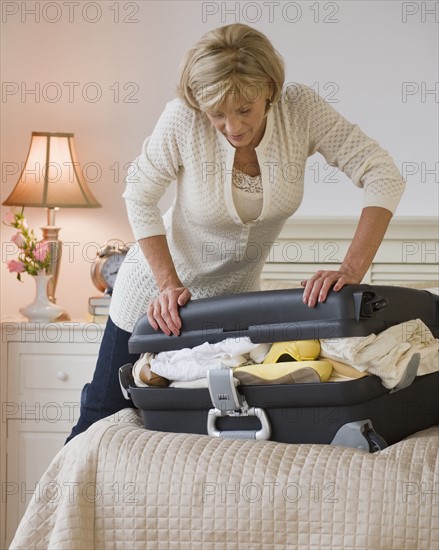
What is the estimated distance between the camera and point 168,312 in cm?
155

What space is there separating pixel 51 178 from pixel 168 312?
Answer: 1.55m

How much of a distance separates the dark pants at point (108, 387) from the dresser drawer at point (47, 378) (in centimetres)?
89

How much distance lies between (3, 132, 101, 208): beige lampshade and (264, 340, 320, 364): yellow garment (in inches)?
64.6

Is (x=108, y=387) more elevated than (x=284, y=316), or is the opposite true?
(x=284, y=316)

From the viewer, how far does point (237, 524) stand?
1.33 metres

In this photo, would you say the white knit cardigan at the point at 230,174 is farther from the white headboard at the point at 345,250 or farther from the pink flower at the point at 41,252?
the pink flower at the point at 41,252

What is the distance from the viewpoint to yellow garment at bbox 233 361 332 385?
1.39 meters

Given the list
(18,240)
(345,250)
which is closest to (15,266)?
(18,240)

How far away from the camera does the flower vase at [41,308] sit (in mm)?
2883

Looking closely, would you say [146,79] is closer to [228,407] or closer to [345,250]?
[345,250]

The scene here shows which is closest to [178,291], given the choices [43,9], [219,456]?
[219,456]

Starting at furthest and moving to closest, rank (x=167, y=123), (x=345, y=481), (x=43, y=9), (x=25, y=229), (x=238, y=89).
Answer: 1. (x=43, y=9)
2. (x=25, y=229)
3. (x=167, y=123)
4. (x=238, y=89)
5. (x=345, y=481)

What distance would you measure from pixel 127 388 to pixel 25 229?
1.44 metres

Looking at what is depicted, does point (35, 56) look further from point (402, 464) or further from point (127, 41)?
point (402, 464)
